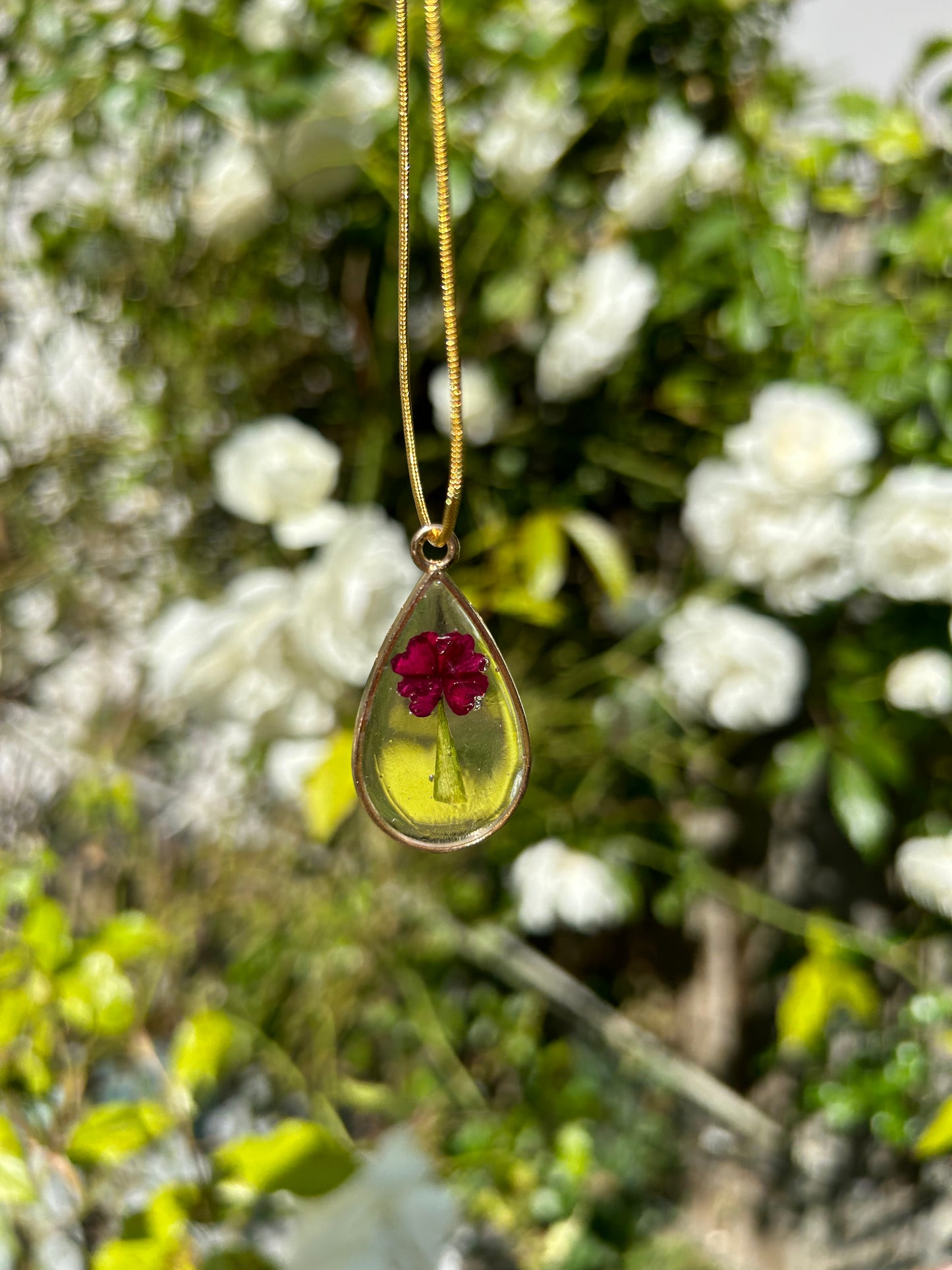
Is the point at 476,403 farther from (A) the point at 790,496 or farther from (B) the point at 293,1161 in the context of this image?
(B) the point at 293,1161

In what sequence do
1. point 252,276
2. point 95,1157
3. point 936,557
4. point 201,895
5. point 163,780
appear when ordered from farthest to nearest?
point 163,780 → point 201,895 → point 252,276 → point 936,557 → point 95,1157

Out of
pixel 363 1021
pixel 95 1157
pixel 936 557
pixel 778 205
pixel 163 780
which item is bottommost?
pixel 363 1021

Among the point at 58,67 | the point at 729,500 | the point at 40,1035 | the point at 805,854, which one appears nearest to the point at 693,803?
the point at 805,854

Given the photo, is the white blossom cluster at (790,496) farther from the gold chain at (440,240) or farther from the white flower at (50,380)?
the white flower at (50,380)

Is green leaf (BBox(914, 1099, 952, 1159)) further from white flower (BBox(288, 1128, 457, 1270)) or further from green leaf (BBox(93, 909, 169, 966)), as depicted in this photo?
green leaf (BBox(93, 909, 169, 966))

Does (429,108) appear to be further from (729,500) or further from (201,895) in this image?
(201,895)

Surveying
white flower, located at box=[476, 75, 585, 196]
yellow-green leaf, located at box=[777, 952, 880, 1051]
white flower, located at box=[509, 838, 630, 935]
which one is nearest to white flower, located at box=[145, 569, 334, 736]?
white flower, located at box=[509, 838, 630, 935]
